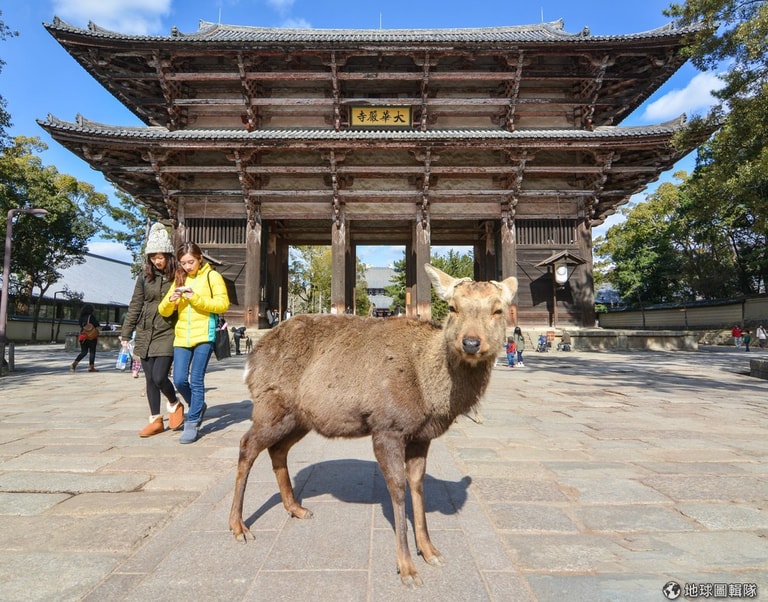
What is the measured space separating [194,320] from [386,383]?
2840 mm

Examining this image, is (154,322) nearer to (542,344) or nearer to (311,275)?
(542,344)

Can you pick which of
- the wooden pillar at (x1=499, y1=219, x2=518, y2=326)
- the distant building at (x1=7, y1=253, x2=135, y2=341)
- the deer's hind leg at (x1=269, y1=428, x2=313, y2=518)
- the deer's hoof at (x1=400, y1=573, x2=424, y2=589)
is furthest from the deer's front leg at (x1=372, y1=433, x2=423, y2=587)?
the distant building at (x1=7, y1=253, x2=135, y2=341)

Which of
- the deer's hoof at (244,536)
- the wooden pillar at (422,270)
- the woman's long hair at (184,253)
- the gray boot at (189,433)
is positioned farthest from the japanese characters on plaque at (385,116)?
the deer's hoof at (244,536)

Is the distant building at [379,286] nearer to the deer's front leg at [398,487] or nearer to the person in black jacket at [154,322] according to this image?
the person in black jacket at [154,322]

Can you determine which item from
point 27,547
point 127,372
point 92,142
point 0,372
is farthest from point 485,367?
point 92,142

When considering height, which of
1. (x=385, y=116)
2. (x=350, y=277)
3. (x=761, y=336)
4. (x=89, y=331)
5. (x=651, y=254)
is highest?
(x=385, y=116)

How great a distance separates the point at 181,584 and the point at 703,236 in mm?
37141

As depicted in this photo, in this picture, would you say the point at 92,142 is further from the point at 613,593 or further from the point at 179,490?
the point at 613,593

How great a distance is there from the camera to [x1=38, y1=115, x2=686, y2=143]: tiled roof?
15273mm

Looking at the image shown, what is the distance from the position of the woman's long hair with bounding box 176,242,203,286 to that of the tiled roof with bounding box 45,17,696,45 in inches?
565

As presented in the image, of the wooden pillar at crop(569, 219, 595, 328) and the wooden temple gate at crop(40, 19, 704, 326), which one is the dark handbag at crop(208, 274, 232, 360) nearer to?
the wooden temple gate at crop(40, 19, 704, 326)

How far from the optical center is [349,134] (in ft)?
52.1

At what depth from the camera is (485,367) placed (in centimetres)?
228

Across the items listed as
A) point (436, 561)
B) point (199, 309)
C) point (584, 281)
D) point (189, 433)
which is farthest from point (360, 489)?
point (584, 281)
